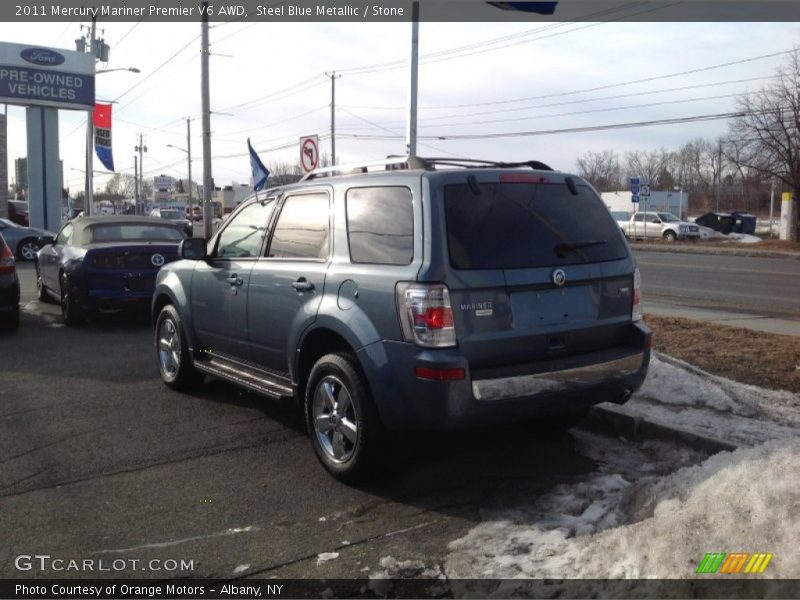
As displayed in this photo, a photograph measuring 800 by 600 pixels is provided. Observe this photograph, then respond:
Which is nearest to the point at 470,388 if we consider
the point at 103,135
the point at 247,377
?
the point at 247,377

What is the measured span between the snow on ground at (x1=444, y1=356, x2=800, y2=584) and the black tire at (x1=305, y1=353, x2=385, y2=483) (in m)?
0.79

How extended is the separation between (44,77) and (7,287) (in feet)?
90.1

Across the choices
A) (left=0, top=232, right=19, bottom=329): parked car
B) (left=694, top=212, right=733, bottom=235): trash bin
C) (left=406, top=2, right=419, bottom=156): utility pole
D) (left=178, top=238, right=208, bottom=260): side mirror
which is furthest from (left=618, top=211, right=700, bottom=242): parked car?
(left=178, top=238, right=208, bottom=260): side mirror

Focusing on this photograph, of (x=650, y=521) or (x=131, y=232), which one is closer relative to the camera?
(x=650, y=521)

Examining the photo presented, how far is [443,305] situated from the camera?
14.0ft

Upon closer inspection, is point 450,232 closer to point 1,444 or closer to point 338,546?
point 338,546

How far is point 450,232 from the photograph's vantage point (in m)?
4.44

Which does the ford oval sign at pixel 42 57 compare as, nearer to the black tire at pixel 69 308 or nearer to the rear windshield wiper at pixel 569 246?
the black tire at pixel 69 308

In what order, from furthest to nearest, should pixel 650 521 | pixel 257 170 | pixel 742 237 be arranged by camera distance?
pixel 742 237, pixel 257 170, pixel 650 521

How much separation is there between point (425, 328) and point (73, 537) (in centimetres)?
214

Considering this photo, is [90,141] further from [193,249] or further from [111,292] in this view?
[193,249]

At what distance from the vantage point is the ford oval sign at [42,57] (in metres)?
33.8
